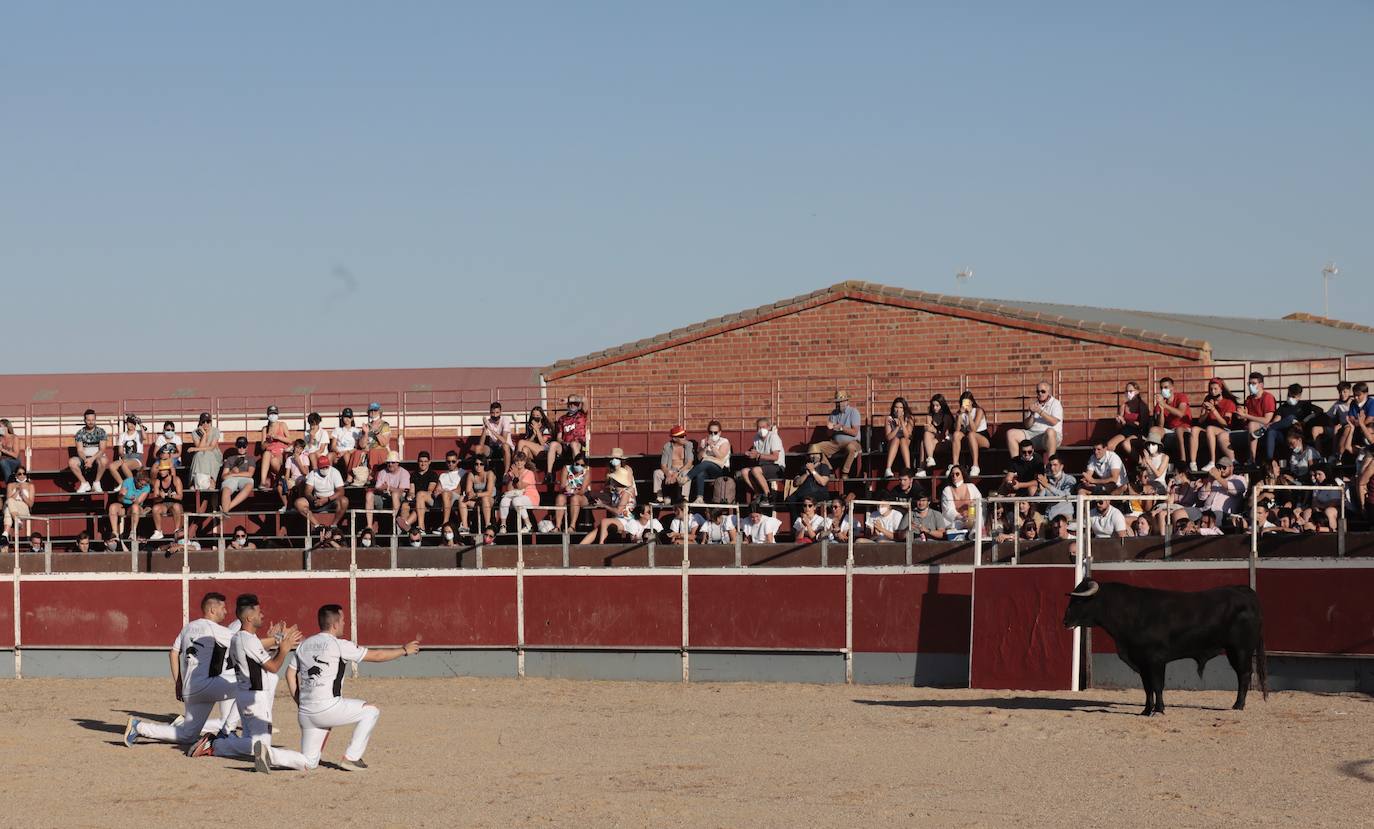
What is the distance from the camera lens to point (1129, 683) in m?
20.1

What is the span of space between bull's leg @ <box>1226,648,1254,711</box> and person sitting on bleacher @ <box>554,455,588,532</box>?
9679 millimetres

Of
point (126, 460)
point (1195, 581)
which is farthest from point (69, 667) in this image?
point (1195, 581)

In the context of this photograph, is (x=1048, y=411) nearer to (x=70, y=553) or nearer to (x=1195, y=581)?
(x=1195, y=581)

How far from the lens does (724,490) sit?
81.5ft

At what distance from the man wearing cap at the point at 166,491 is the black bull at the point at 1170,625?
14715mm

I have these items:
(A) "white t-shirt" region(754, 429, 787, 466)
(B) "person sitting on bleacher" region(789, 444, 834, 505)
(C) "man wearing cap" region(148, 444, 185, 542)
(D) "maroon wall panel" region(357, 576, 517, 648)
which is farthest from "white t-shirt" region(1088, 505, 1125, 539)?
(C) "man wearing cap" region(148, 444, 185, 542)

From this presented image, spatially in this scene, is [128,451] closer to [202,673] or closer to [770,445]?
[770,445]

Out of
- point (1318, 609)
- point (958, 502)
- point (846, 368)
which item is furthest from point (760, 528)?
point (1318, 609)

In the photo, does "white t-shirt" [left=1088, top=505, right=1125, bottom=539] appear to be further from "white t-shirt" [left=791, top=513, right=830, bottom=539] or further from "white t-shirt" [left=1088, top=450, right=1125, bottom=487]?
"white t-shirt" [left=791, top=513, right=830, bottom=539]

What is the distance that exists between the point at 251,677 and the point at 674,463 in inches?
450

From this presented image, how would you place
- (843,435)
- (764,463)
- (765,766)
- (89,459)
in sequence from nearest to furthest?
1. (765,766)
2. (764,463)
3. (843,435)
4. (89,459)

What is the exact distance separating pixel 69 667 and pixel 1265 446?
55.2 ft

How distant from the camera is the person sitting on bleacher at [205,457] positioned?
27766 mm

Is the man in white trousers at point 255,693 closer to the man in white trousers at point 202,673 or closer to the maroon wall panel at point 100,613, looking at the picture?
the man in white trousers at point 202,673
